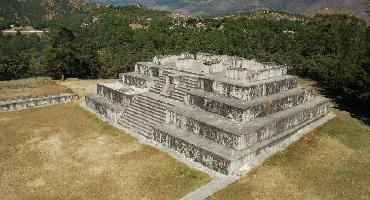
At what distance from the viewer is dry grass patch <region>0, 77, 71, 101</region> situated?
27.3 metres

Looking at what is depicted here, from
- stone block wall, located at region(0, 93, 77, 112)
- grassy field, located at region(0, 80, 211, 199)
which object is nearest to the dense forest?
stone block wall, located at region(0, 93, 77, 112)

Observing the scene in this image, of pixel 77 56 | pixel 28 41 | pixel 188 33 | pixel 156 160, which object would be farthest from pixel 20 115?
pixel 28 41

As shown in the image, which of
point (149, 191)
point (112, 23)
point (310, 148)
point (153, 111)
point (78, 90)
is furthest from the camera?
point (112, 23)

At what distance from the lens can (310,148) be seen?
18281 mm

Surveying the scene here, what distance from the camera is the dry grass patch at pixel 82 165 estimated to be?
1412 cm

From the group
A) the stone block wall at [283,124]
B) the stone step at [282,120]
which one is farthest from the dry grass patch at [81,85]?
the stone block wall at [283,124]

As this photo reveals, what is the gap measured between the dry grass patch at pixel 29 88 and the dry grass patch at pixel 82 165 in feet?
17.8

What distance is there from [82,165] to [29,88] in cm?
1565

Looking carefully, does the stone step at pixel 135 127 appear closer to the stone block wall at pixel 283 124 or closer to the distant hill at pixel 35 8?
the stone block wall at pixel 283 124

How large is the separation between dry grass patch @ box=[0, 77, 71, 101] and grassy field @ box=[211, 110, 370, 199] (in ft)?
58.3

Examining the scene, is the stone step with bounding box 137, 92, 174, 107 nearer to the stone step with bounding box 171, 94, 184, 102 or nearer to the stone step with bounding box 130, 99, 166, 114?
the stone step with bounding box 130, 99, 166, 114

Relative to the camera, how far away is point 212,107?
18672mm

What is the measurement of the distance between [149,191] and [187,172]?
2199 millimetres

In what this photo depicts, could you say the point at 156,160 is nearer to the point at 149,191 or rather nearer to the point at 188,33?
the point at 149,191
